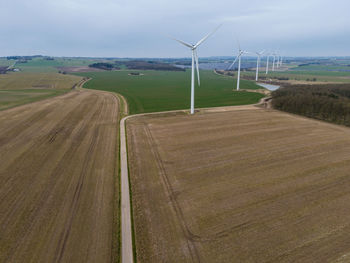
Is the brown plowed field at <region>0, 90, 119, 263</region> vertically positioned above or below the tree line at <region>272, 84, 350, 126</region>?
below

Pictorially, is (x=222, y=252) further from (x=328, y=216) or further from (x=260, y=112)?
(x=260, y=112)

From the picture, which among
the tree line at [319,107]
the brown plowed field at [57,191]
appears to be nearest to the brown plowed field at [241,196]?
the brown plowed field at [57,191]

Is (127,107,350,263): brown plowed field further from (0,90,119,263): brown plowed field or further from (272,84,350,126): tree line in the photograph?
→ (272,84,350,126): tree line

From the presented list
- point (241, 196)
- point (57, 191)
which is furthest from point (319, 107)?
point (57, 191)

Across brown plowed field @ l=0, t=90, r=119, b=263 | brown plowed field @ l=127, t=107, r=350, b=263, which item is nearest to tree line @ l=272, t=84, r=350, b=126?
brown plowed field @ l=127, t=107, r=350, b=263

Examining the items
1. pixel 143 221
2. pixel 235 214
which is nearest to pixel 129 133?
pixel 143 221

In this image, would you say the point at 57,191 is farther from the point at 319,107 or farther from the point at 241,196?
the point at 319,107
